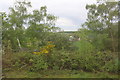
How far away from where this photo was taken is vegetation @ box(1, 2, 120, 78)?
2.37 metres

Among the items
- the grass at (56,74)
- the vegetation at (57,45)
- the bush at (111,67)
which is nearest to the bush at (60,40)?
the vegetation at (57,45)

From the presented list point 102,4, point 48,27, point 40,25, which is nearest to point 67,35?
point 48,27

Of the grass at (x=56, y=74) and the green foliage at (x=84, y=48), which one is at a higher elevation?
the green foliage at (x=84, y=48)

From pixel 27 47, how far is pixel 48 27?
3.70 feet

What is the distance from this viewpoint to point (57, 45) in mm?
4402

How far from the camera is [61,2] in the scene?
3607 millimetres

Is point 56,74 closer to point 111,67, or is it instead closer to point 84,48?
point 84,48

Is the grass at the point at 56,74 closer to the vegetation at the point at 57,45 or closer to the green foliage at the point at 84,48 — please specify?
the vegetation at the point at 57,45

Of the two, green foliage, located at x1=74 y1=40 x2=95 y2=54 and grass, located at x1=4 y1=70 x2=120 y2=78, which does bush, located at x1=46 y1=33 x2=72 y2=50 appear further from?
grass, located at x1=4 y1=70 x2=120 y2=78

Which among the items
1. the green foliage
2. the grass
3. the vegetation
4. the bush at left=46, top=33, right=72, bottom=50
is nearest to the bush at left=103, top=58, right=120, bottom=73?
the vegetation

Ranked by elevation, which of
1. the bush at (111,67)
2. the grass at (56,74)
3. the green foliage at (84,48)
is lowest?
the grass at (56,74)

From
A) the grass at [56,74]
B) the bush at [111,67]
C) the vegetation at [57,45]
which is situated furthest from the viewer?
the grass at [56,74]

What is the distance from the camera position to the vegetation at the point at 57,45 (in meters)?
2.37

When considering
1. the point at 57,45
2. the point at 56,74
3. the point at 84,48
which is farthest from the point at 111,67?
the point at 57,45
